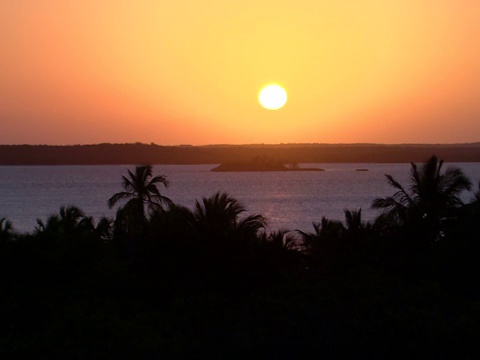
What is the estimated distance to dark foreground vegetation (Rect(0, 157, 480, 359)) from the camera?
15805 millimetres

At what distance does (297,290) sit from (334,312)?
109 inches

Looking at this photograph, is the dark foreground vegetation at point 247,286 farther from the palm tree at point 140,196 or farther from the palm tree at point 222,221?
the palm tree at point 140,196

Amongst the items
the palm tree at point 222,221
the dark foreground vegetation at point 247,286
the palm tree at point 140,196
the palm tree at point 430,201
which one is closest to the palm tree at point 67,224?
the dark foreground vegetation at point 247,286

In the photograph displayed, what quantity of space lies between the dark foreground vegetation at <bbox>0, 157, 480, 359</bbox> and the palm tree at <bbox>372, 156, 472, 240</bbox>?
6 cm

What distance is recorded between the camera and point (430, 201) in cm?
3088

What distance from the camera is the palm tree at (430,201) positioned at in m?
29.0

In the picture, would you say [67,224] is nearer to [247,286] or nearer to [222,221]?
[222,221]

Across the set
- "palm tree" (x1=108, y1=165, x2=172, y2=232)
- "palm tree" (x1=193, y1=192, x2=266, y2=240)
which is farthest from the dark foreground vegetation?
"palm tree" (x1=108, y1=165, x2=172, y2=232)

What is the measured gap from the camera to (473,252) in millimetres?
25062

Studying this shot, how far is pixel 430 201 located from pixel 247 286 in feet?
34.6

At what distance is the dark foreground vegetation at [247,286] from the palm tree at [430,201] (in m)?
0.06

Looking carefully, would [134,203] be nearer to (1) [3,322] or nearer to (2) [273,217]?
(1) [3,322]

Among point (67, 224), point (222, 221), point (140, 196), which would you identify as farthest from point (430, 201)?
point (67, 224)

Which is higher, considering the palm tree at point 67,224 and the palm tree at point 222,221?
the palm tree at point 222,221
